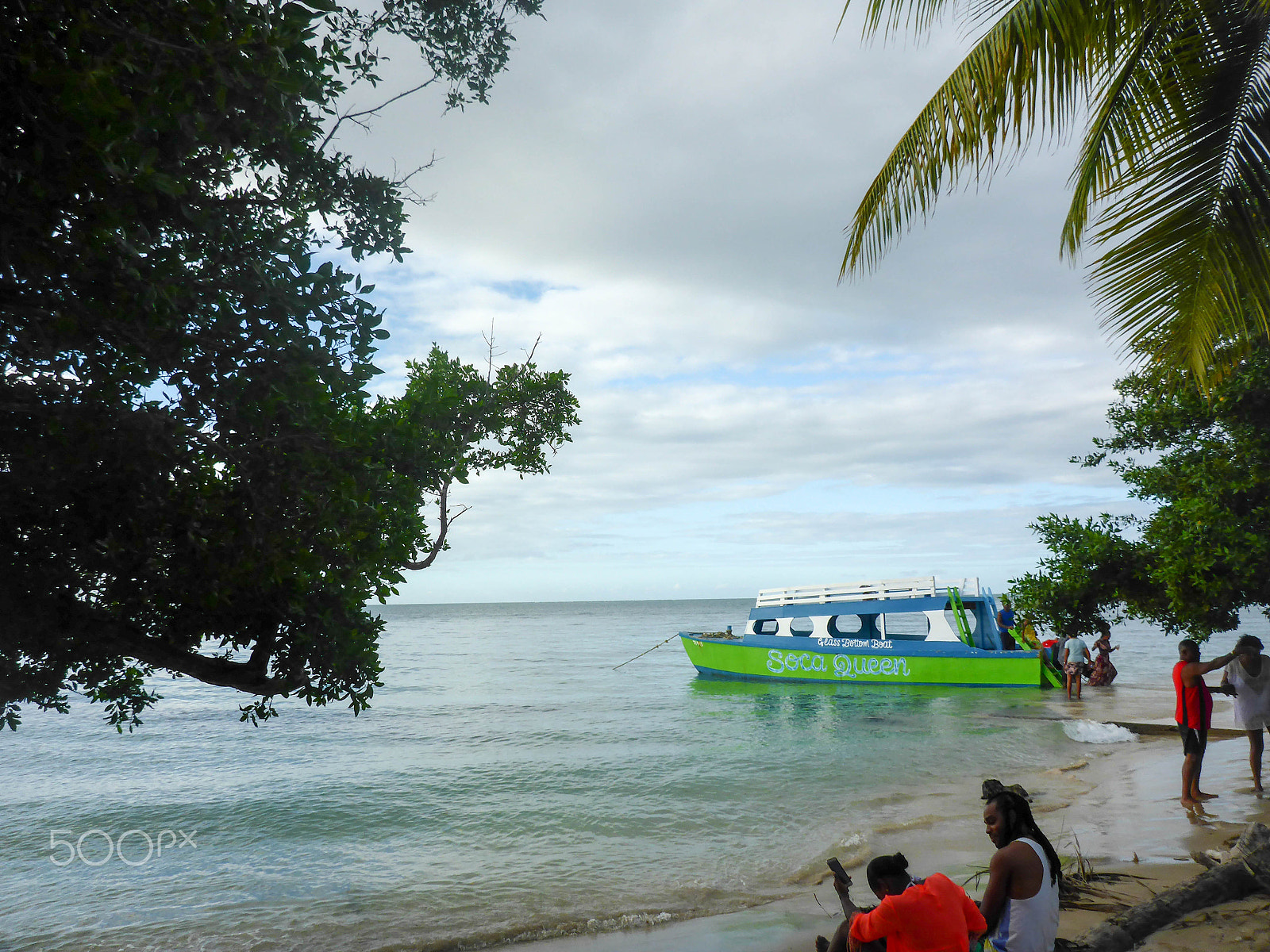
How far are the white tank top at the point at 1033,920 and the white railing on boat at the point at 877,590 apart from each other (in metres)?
17.6

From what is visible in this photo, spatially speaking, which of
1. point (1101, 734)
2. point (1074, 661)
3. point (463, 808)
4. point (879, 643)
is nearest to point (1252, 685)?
point (1101, 734)

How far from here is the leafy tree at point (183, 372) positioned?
2.89 meters

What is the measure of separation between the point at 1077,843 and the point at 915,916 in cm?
A: 474

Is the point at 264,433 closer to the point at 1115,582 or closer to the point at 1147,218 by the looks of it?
the point at 1147,218

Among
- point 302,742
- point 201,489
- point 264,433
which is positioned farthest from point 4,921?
point 302,742

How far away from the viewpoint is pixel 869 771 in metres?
13.3

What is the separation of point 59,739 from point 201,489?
22.5 metres

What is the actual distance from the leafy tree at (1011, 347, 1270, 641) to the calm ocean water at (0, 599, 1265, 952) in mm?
3797

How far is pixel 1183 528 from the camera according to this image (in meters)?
7.54

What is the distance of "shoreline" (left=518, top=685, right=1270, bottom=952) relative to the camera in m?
6.17

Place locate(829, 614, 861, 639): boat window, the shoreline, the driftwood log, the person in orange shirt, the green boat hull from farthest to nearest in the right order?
locate(829, 614, 861, 639): boat window
the green boat hull
the shoreline
the driftwood log
the person in orange shirt

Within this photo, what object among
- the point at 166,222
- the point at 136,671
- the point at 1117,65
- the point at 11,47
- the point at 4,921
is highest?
the point at 1117,65

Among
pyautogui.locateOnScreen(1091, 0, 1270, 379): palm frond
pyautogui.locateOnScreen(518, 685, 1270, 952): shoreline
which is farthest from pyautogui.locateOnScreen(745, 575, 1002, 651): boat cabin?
pyautogui.locateOnScreen(1091, 0, 1270, 379): palm frond

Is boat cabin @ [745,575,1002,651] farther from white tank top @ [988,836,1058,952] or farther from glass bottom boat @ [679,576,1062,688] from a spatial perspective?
white tank top @ [988,836,1058,952]
